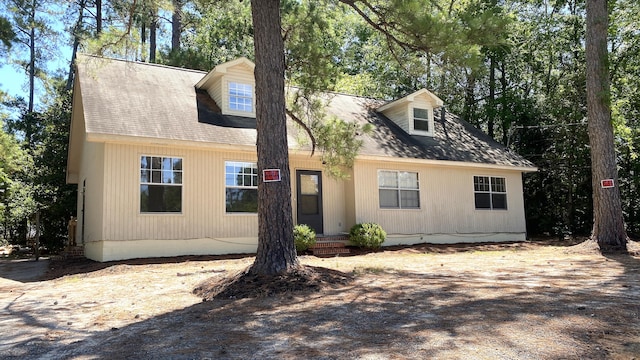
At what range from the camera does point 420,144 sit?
15.5 meters

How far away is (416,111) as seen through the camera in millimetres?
16562

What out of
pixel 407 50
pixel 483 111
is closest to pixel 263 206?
pixel 407 50

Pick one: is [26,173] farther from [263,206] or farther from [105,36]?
[263,206]

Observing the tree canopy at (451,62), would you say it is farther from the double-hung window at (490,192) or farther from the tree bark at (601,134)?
the double-hung window at (490,192)

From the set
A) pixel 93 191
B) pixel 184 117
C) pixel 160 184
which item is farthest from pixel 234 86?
pixel 93 191

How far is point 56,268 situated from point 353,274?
7.33 meters

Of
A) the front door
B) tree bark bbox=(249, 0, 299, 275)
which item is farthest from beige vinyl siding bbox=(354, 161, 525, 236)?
tree bark bbox=(249, 0, 299, 275)

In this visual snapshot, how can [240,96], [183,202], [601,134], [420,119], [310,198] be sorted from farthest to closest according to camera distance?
[420,119] → [240,96] → [310,198] → [601,134] → [183,202]

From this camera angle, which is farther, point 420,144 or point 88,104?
point 420,144

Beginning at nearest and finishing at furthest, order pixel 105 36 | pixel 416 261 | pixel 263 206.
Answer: pixel 263 206 → pixel 105 36 → pixel 416 261

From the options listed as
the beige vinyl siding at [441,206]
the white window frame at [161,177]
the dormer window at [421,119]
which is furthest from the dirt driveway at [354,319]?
the dormer window at [421,119]

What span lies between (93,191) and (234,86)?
4624mm

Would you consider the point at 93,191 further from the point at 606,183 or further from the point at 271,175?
the point at 606,183

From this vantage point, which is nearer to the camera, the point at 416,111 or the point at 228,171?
the point at 228,171
